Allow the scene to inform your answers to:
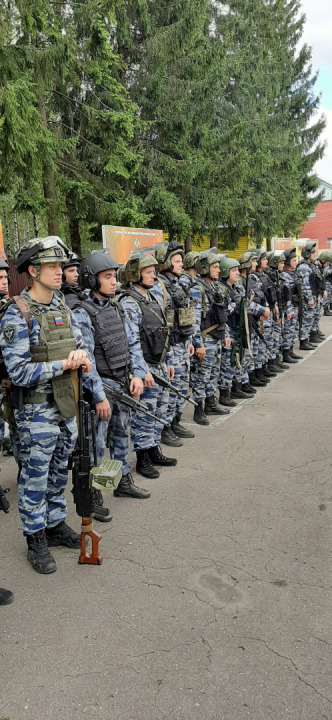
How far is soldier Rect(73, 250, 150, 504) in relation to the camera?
411 centimetres

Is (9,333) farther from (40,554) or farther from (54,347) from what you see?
(40,554)

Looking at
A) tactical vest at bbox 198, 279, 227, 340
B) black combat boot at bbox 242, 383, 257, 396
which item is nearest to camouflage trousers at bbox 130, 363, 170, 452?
tactical vest at bbox 198, 279, 227, 340

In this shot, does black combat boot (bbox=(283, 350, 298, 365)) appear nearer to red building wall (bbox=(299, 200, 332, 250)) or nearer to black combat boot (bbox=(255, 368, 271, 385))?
black combat boot (bbox=(255, 368, 271, 385))

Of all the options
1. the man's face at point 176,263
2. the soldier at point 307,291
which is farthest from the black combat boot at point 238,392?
the soldier at point 307,291

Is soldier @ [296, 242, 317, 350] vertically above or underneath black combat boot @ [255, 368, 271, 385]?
above

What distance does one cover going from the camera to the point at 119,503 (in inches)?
180

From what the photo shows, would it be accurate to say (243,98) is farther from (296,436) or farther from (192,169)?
(296,436)

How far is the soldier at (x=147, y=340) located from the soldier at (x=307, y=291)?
7009mm

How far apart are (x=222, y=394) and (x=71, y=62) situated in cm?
819

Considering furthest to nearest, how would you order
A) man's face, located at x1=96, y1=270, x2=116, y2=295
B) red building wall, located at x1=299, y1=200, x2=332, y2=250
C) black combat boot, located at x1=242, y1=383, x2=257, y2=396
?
red building wall, located at x1=299, y1=200, x2=332, y2=250 < black combat boot, located at x1=242, y1=383, x2=257, y2=396 < man's face, located at x1=96, y1=270, x2=116, y2=295

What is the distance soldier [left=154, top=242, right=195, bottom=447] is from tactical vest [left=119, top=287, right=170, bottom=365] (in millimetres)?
634

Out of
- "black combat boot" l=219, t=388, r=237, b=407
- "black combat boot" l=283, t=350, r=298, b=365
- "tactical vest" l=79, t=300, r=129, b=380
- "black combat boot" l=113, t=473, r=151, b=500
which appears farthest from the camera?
"black combat boot" l=283, t=350, r=298, b=365

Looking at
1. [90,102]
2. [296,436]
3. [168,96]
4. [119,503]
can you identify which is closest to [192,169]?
[168,96]

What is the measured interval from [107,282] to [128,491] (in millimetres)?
1823
